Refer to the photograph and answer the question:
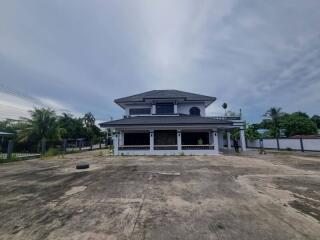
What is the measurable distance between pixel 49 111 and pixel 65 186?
695 inches

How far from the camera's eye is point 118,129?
58.9 feet

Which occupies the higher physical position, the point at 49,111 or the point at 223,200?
the point at 49,111

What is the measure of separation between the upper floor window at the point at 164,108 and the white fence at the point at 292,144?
15538 millimetres

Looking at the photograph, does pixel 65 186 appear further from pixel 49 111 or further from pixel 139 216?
pixel 49 111

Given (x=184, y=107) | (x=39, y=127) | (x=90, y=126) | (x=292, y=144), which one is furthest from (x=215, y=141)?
(x=90, y=126)

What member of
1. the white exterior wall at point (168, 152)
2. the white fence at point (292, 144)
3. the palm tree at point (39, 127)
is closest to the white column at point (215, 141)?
the white exterior wall at point (168, 152)

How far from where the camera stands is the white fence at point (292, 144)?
19125 millimetres

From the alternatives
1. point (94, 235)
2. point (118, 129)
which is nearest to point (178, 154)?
point (118, 129)

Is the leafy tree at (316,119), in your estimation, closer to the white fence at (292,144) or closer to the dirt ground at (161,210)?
the white fence at (292,144)

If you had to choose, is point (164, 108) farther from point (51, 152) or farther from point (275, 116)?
point (275, 116)

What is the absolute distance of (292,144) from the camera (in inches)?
853

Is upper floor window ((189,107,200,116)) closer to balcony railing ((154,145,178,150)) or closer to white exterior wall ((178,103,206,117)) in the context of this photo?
white exterior wall ((178,103,206,117))

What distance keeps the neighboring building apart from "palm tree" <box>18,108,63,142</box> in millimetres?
7632

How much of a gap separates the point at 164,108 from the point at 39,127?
14.9 metres
